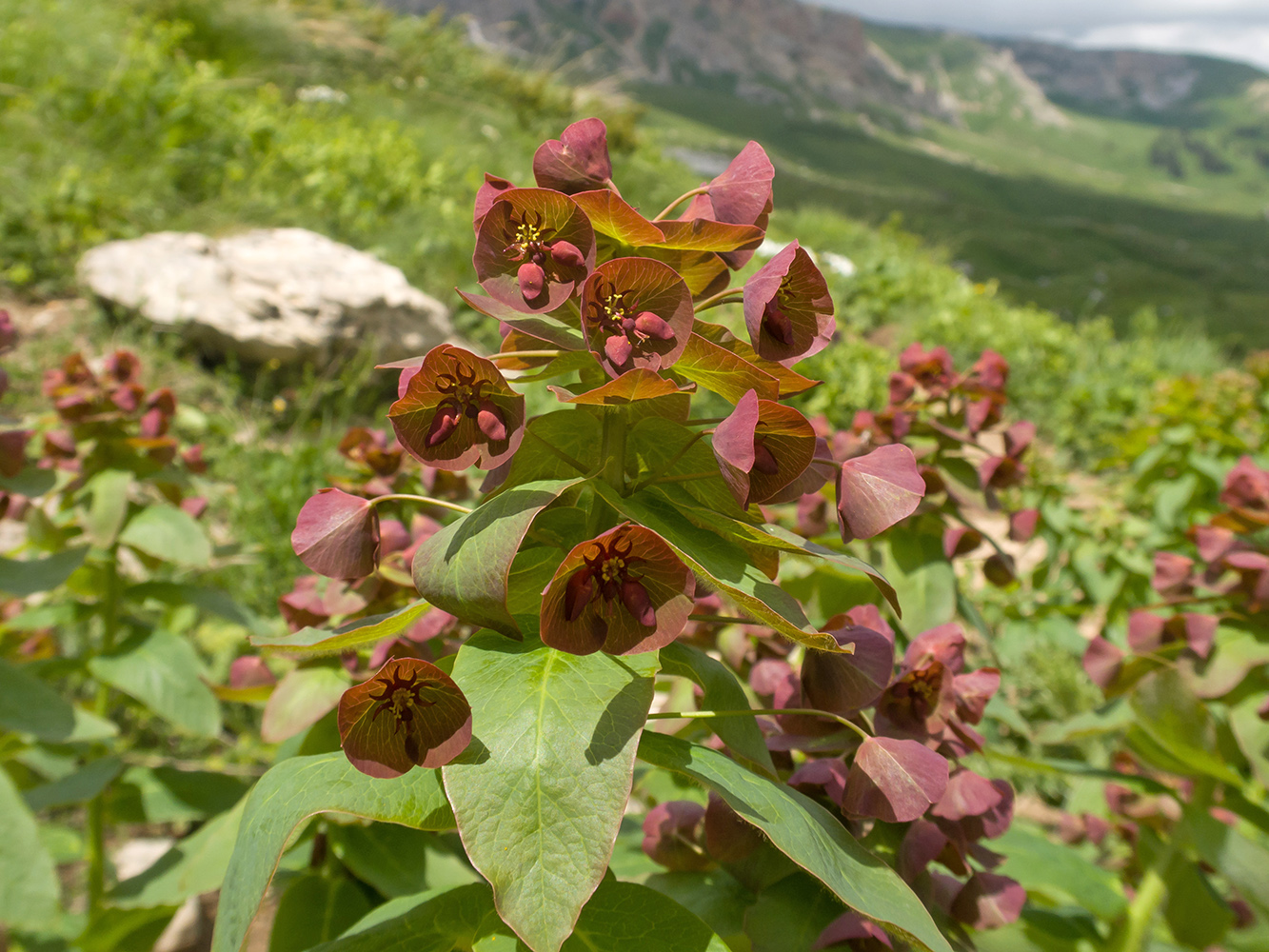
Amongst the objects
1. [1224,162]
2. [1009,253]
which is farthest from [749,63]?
[1009,253]

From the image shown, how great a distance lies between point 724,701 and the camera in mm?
661

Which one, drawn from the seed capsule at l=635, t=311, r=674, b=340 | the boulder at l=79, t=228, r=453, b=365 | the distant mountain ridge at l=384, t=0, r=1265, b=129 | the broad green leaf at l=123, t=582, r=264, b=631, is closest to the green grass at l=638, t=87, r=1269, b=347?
the boulder at l=79, t=228, r=453, b=365

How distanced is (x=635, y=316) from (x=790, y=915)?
0.51m

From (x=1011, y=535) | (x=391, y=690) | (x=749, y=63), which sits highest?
(x=391, y=690)

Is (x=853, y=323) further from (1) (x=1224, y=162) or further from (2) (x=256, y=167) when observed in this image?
(1) (x=1224, y=162)

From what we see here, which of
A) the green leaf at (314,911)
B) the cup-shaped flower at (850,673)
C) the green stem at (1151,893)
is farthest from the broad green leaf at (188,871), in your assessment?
the green stem at (1151,893)

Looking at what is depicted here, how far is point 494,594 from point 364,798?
174mm

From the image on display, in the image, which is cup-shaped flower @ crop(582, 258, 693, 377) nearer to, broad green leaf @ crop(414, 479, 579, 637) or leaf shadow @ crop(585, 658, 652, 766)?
broad green leaf @ crop(414, 479, 579, 637)

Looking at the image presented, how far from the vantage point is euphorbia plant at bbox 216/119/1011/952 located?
53cm

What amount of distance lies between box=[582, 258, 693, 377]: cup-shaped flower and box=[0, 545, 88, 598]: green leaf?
108 cm

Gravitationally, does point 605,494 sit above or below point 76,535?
above

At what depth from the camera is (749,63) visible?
74.9 m

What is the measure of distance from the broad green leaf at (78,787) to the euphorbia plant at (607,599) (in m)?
0.96

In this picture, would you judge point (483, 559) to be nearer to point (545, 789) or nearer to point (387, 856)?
point (545, 789)
